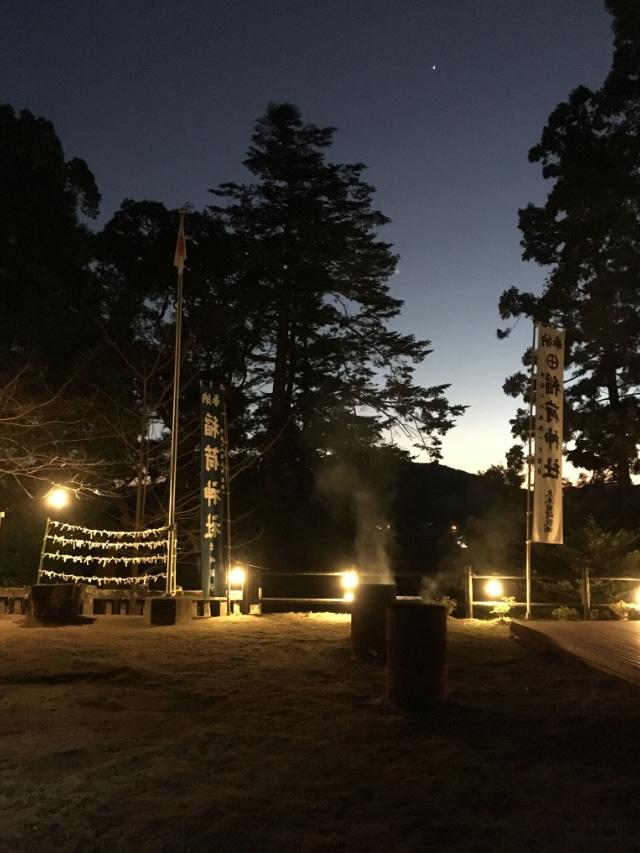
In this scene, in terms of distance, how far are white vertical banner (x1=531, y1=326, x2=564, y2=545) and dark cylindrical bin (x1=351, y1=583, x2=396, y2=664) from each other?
190 inches

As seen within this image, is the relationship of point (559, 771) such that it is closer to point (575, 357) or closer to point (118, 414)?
point (118, 414)

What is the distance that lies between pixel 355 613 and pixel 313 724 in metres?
3.31

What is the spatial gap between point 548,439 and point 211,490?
676cm

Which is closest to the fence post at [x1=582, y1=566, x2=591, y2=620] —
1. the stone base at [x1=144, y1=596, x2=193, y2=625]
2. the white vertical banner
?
the white vertical banner

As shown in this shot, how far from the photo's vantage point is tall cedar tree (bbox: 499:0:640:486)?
21234mm

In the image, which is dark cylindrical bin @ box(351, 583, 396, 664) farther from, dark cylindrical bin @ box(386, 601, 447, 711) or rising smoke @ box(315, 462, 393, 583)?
rising smoke @ box(315, 462, 393, 583)

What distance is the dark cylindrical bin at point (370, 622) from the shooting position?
359 inches

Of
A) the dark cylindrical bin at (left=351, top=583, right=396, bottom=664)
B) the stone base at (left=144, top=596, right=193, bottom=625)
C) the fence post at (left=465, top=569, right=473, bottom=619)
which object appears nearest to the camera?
the dark cylindrical bin at (left=351, top=583, right=396, bottom=664)

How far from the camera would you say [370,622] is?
922cm

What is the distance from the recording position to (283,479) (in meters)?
26.1

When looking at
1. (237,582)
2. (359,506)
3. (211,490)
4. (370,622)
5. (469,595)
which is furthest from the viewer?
(359,506)

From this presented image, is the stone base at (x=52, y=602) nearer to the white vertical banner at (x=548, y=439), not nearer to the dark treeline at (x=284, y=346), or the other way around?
the dark treeline at (x=284, y=346)

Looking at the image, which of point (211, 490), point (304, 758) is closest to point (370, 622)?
point (304, 758)

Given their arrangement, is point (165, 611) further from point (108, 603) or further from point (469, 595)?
point (469, 595)
